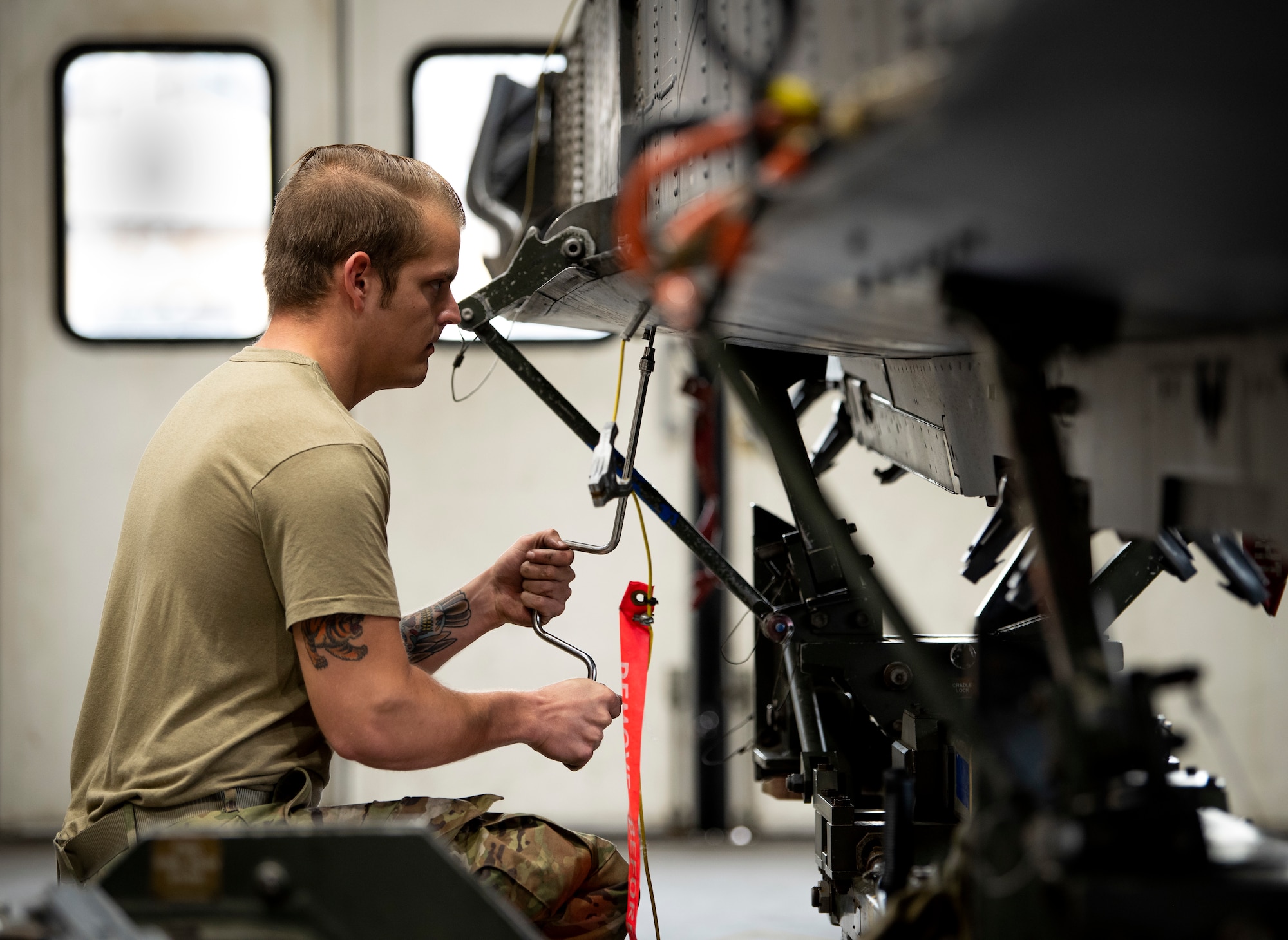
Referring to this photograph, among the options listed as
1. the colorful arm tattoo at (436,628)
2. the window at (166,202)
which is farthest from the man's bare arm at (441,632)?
the window at (166,202)

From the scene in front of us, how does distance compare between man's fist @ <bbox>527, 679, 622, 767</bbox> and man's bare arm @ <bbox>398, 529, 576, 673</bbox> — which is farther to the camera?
man's bare arm @ <bbox>398, 529, 576, 673</bbox>

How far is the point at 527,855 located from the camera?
1701 mm

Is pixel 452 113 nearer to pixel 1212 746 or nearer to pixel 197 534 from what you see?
pixel 197 534

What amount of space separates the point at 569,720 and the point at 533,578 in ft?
1.31

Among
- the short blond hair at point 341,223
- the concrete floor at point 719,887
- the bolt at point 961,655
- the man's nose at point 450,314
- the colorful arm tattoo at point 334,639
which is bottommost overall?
the concrete floor at point 719,887

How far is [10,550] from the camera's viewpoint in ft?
14.6

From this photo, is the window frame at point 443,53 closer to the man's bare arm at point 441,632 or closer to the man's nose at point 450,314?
the man's bare arm at point 441,632

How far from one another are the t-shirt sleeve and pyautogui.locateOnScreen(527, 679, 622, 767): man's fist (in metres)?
0.32

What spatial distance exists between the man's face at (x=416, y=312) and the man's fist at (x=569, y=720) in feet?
1.91

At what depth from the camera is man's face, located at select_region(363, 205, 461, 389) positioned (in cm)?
189

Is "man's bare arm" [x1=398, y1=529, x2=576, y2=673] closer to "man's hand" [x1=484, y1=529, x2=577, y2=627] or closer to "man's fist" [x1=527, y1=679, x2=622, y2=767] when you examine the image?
"man's hand" [x1=484, y1=529, x2=577, y2=627]

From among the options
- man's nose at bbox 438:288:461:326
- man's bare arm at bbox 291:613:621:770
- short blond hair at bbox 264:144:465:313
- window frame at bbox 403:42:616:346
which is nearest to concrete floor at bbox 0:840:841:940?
window frame at bbox 403:42:616:346

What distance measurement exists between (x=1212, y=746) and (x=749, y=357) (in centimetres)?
321

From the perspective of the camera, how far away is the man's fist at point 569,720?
68.9 inches
